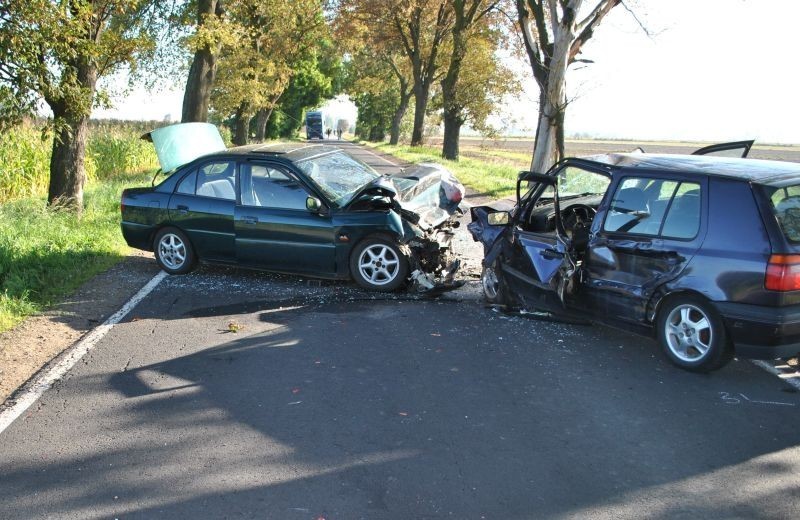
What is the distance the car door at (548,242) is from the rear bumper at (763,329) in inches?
62.3

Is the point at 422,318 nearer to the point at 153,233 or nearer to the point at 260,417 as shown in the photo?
the point at 260,417

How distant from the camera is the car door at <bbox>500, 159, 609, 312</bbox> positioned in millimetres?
6527

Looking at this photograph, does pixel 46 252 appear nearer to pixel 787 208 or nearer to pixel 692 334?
pixel 692 334

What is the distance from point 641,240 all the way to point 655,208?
0.31 m

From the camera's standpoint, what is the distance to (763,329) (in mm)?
5051

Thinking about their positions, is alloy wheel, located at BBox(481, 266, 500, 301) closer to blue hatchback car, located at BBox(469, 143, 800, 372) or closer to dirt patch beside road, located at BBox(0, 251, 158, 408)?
blue hatchback car, located at BBox(469, 143, 800, 372)

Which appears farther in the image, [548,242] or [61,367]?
[548,242]

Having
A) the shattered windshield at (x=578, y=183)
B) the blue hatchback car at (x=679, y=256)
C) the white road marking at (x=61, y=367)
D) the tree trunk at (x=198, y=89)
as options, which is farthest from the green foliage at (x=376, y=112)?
the blue hatchback car at (x=679, y=256)

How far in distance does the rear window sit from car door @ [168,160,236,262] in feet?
19.9

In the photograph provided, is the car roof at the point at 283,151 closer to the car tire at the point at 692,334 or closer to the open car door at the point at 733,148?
the open car door at the point at 733,148

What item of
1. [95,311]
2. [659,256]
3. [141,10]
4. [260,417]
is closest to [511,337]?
[659,256]

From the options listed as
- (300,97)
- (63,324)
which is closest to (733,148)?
(63,324)

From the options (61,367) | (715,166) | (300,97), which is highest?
(300,97)

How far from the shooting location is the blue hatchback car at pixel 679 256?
16.7 ft
